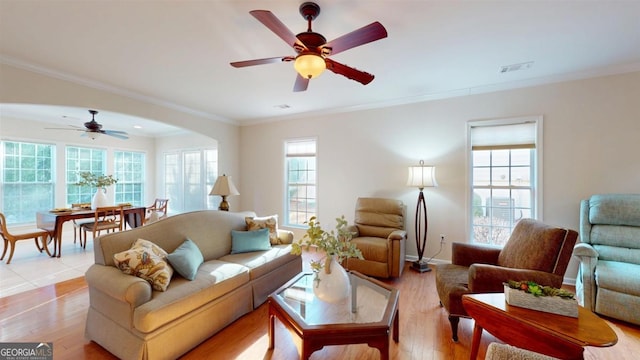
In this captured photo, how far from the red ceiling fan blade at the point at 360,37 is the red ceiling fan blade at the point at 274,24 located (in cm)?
26

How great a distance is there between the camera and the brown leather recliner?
10.6ft

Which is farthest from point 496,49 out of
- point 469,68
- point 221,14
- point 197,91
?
point 197,91

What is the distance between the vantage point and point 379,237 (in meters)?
3.72

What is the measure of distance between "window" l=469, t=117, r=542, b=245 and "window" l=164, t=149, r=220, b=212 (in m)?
5.62

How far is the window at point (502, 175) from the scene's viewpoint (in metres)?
3.38

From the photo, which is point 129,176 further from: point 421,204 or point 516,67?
point 516,67

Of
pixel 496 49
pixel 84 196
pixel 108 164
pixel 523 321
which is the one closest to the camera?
pixel 523 321

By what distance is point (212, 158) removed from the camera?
6.56 metres

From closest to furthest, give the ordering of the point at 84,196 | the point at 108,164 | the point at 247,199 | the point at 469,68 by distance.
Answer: the point at 469,68
the point at 247,199
the point at 84,196
the point at 108,164

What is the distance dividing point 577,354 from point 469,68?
109 inches

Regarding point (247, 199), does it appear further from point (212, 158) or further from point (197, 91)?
point (197, 91)

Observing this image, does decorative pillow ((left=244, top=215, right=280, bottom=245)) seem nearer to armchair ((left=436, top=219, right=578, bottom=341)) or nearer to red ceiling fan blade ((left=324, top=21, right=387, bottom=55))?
armchair ((left=436, top=219, right=578, bottom=341))

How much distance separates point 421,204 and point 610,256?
1.99 meters

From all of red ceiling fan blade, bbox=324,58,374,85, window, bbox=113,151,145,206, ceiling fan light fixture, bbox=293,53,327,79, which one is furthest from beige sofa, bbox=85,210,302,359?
window, bbox=113,151,145,206
